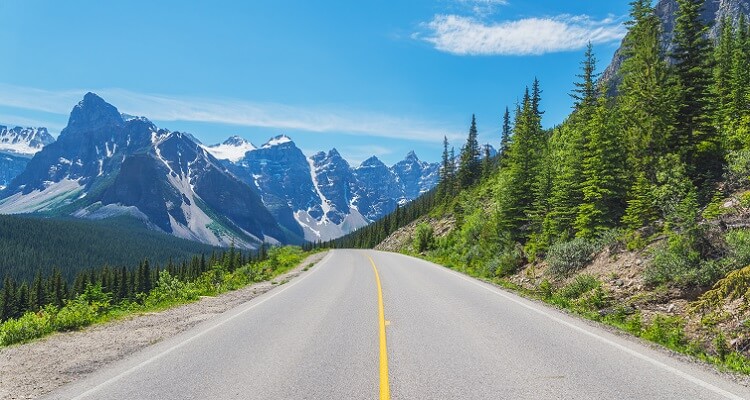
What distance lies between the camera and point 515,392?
5.76 meters

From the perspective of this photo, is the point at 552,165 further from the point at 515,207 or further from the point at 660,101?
the point at 660,101

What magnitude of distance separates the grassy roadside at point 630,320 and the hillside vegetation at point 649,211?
4cm

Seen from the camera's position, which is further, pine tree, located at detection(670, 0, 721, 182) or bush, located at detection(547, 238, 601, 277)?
pine tree, located at detection(670, 0, 721, 182)

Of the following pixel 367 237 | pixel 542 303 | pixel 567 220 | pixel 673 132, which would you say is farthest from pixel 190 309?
pixel 367 237

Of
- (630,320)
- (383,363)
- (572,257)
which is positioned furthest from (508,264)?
(383,363)

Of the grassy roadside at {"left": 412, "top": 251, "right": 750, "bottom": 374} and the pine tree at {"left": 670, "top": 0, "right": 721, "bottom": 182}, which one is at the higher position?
the pine tree at {"left": 670, "top": 0, "right": 721, "bottom": 182}

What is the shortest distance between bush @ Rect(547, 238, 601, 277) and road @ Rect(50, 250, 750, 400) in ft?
21.7

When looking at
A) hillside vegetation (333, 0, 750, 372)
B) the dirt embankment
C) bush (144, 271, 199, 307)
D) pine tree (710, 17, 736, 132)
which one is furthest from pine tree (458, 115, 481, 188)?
the dirt embankment

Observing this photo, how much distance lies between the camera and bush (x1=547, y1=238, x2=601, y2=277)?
702 inches

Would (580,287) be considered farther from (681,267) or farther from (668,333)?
(668,333)

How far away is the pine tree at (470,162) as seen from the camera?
88.5 metres

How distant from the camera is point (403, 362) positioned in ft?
23.7

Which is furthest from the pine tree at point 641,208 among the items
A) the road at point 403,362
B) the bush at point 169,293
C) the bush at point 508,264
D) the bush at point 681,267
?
the bush at point 169,293

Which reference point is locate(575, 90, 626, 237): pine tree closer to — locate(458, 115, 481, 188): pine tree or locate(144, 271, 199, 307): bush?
locate(144, 271, 199, 307): bush
